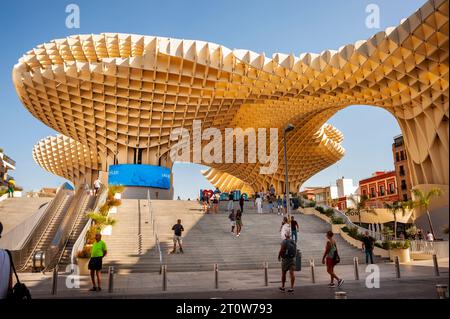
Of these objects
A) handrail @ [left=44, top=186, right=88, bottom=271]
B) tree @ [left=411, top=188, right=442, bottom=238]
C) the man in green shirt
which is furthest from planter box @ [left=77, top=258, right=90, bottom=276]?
tree @ [left=411, top=188, right=442, bottom=238]

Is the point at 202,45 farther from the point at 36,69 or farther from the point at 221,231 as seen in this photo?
the point at 221,231

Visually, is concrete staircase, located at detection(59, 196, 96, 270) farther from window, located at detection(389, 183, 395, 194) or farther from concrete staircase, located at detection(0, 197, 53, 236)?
window, located at detection(389, 183, 395, 194)

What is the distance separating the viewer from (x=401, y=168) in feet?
200

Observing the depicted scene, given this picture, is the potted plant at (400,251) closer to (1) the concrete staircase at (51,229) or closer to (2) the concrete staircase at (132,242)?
(2) the concrete staircase at (132,242)

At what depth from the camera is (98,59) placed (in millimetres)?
35438

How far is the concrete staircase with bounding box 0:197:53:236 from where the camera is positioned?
22125mm

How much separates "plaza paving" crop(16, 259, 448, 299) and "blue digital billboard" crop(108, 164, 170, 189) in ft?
87.5

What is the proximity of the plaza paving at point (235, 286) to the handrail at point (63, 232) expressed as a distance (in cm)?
117

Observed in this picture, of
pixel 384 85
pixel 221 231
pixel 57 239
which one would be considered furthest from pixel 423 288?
pixel 384 85

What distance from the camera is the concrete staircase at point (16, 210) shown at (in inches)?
871

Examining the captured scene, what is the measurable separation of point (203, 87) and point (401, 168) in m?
41.8

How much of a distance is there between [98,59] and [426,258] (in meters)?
32.0

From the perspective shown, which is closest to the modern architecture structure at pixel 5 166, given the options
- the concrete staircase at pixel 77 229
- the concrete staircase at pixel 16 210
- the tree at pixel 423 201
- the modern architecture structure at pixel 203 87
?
the modern architecture structure at pixel 203 87
